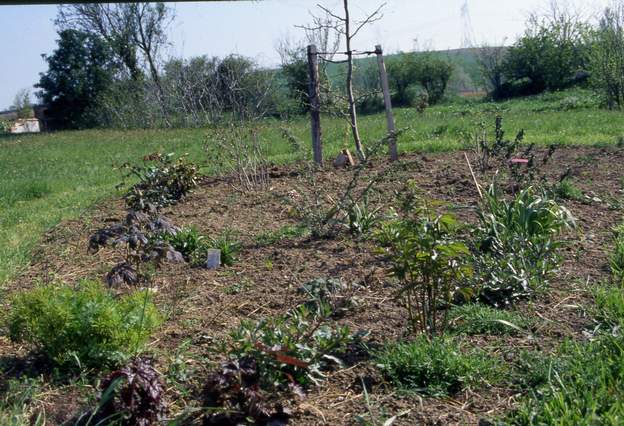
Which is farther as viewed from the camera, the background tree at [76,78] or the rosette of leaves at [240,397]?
the background tree at [76,78]

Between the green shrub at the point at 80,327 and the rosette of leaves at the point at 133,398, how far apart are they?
0.48 meters

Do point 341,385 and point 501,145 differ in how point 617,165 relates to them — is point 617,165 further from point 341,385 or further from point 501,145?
point 341,385

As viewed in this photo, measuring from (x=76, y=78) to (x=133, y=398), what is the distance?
36.0m

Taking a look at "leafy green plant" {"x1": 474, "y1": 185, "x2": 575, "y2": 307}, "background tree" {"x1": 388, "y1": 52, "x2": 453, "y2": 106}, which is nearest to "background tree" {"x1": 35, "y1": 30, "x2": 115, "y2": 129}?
"background tree" {"x1": 388, "y1": 52, "x2": 453, "y2": 106}

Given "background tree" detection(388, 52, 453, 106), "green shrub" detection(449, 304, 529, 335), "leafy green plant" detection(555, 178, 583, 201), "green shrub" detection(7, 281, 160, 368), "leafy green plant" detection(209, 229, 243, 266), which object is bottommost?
"green shrub" detection(449, 304, 529, 335)

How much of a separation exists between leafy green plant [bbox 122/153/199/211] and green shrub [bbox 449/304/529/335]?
4.01 meters

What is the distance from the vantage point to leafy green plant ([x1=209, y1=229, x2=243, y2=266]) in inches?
206

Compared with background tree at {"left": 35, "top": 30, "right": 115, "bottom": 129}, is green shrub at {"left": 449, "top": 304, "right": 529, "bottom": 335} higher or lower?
lower

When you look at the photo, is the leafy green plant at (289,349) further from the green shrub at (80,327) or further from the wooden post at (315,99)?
the wooden post at (315,99)

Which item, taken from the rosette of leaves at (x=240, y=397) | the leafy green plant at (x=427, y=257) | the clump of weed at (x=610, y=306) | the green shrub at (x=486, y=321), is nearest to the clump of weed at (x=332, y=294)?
the leafy green plant at (x=427, y=257)

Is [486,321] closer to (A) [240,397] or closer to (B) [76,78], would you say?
(A) [240,397]

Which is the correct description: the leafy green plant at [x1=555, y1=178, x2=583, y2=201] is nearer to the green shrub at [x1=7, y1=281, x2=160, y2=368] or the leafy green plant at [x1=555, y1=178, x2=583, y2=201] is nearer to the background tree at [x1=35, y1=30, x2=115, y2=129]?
the green shrub at [x1=7, y1=281, x2=160, y2=368]

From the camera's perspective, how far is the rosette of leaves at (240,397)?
110 inches

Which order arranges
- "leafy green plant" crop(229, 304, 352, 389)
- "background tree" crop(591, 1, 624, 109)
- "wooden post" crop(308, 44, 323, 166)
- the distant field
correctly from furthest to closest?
"background tree" crop(591, 1, 624, 109)
"wooden post" crop(308, 44, 323, 166)
the distant field
"leafy green plant" crop(229, 304, 352, 389)
